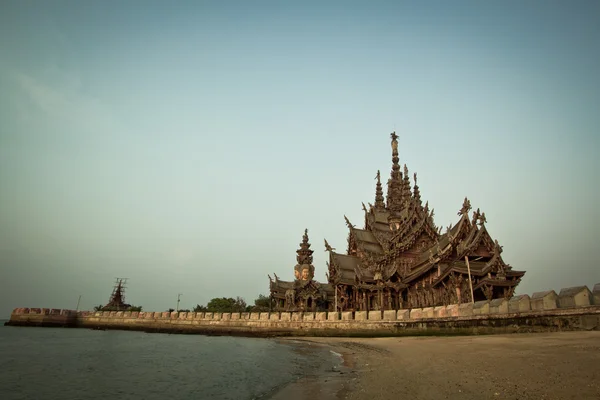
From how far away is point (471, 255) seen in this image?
29.4 metres

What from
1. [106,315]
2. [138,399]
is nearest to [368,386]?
[138,399]

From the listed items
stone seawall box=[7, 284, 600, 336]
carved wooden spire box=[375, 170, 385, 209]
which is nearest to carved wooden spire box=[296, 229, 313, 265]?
stone seawall box=[7, 284, 600, 336]

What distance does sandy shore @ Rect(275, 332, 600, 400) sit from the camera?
6.62 m

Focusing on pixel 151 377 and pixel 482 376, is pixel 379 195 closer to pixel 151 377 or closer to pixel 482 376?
pixel 151 377

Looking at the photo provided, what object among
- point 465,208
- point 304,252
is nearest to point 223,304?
point 304,252

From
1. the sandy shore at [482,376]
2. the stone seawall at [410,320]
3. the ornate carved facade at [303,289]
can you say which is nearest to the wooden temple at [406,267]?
the ornate carved facade at [303,289]

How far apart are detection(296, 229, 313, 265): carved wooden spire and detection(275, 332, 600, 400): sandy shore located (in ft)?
112

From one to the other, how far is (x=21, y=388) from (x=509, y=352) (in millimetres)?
16689

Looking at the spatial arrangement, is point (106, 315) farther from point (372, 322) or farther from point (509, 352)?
point (509, 352)

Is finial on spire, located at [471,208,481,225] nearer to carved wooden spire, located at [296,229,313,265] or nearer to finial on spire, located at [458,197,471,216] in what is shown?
finial on spire, located at [458,197,471,216]

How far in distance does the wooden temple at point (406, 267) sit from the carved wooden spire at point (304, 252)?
14cm

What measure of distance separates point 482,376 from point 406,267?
100 feet

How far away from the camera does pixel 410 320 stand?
990 inches

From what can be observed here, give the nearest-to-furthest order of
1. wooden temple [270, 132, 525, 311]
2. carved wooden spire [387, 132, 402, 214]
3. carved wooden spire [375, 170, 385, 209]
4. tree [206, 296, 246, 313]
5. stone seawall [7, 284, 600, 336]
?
stone seawall [7, 284, 600, 336]
wooden temple [270, 132, 525, 311]
carved wooden spire [387, 132, 402, 214]
carved wooden spire [375, 170, 385, 209]
tree [206, 296, 246, 313]
